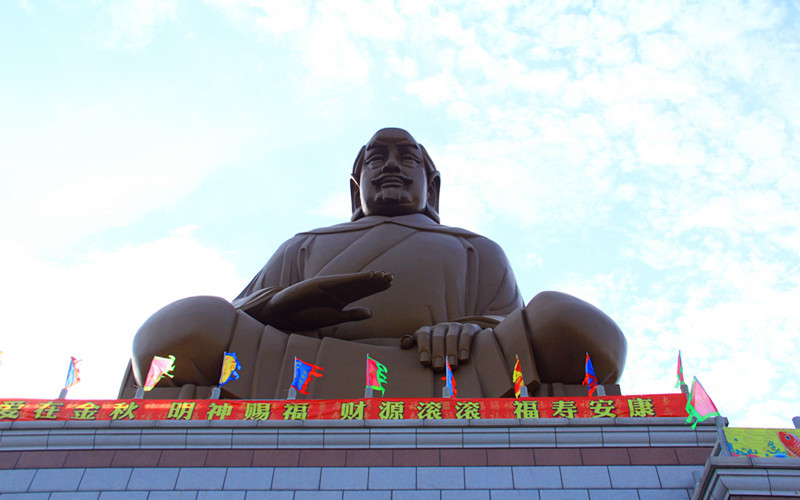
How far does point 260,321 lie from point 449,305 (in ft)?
6.07

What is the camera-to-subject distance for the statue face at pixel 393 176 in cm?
929

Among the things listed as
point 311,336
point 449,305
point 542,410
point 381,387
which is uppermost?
point 449,305

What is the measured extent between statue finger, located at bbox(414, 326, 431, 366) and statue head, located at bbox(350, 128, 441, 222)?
9.27ft

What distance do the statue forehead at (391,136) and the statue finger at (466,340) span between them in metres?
3.39

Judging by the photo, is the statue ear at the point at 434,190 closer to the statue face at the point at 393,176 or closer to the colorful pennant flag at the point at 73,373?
the statue face at the point at 393,176

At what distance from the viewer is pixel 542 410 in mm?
5230

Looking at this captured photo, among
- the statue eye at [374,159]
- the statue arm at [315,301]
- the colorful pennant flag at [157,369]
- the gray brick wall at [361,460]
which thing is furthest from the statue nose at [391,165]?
the gray brick wall at [361,460]

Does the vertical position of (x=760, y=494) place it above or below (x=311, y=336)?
below

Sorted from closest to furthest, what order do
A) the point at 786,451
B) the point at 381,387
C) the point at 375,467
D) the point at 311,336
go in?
the point at 786,451, the point at 375,467, the point at 381,387, the point at 311,336

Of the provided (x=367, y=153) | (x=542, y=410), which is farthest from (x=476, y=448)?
(x=367, y=153)

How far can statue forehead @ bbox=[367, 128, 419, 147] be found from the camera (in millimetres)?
9500

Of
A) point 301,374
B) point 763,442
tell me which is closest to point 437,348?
point 301,374

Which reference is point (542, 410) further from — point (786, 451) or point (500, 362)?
point (786, 451)

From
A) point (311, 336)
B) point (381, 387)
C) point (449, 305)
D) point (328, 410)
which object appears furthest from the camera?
point (449, 305)
